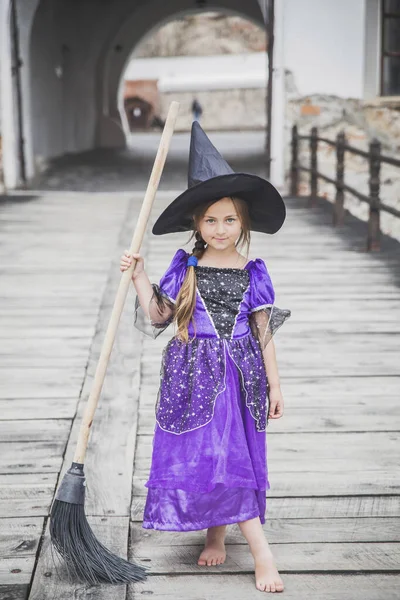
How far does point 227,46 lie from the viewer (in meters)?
34.3

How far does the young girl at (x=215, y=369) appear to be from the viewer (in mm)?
2062

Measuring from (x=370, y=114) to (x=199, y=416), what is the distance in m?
7.27

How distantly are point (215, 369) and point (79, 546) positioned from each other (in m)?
0.52

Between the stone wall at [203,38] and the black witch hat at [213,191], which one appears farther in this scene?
the stone wall at [203,38]

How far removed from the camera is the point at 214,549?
2131mm


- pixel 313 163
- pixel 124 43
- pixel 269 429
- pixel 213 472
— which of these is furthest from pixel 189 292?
pixel 124 43

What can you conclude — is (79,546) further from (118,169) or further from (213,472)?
(118,169)

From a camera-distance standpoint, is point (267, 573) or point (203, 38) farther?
point (203, 38)

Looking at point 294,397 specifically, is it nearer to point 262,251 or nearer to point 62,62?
point 262,251

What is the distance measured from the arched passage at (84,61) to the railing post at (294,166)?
3.53 meters

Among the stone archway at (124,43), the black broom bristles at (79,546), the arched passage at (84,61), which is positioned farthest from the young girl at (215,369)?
the stone archway at (124,43)

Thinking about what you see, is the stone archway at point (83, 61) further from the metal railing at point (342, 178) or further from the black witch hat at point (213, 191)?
the black witch hat at point (213, 191)

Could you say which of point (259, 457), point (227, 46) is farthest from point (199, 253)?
point (227, 46)

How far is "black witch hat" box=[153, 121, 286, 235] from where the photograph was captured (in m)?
2.03
